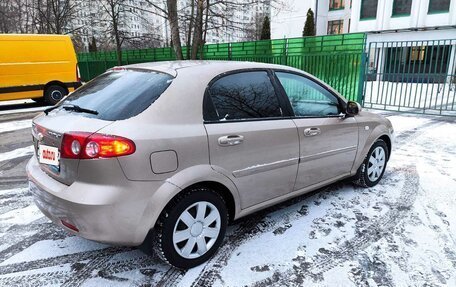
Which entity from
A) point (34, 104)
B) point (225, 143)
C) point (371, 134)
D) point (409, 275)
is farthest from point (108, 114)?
point (34, 104)

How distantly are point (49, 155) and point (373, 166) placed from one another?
3701 mm

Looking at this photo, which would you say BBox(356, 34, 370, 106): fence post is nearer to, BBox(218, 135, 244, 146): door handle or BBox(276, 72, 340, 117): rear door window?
BBox(276, 72, 340, 117): rear door window

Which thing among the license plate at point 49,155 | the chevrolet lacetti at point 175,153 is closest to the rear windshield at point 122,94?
the chevrolet lacetti at point 175,153

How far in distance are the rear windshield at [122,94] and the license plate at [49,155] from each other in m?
0.36

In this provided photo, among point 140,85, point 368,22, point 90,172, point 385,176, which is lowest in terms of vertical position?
point 385,176

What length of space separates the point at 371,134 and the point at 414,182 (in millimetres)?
1112

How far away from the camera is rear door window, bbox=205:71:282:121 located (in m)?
2.86

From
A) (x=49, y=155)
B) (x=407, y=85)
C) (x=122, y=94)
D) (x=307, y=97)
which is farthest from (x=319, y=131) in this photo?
(x=407, y=85)

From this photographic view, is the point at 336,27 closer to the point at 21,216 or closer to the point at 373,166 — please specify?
the point at 373,166

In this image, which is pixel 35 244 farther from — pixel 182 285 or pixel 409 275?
pixel 409 275

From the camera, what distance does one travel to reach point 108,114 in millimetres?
2518

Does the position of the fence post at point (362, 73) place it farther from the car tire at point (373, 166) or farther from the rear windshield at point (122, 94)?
the rear windshield at point (122, 94)

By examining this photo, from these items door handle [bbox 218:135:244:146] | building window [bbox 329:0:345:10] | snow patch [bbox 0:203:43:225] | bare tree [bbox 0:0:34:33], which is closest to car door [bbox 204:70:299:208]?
door handle [bbox 218:135:244:146]

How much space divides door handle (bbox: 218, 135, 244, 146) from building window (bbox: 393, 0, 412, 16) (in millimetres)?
25798
